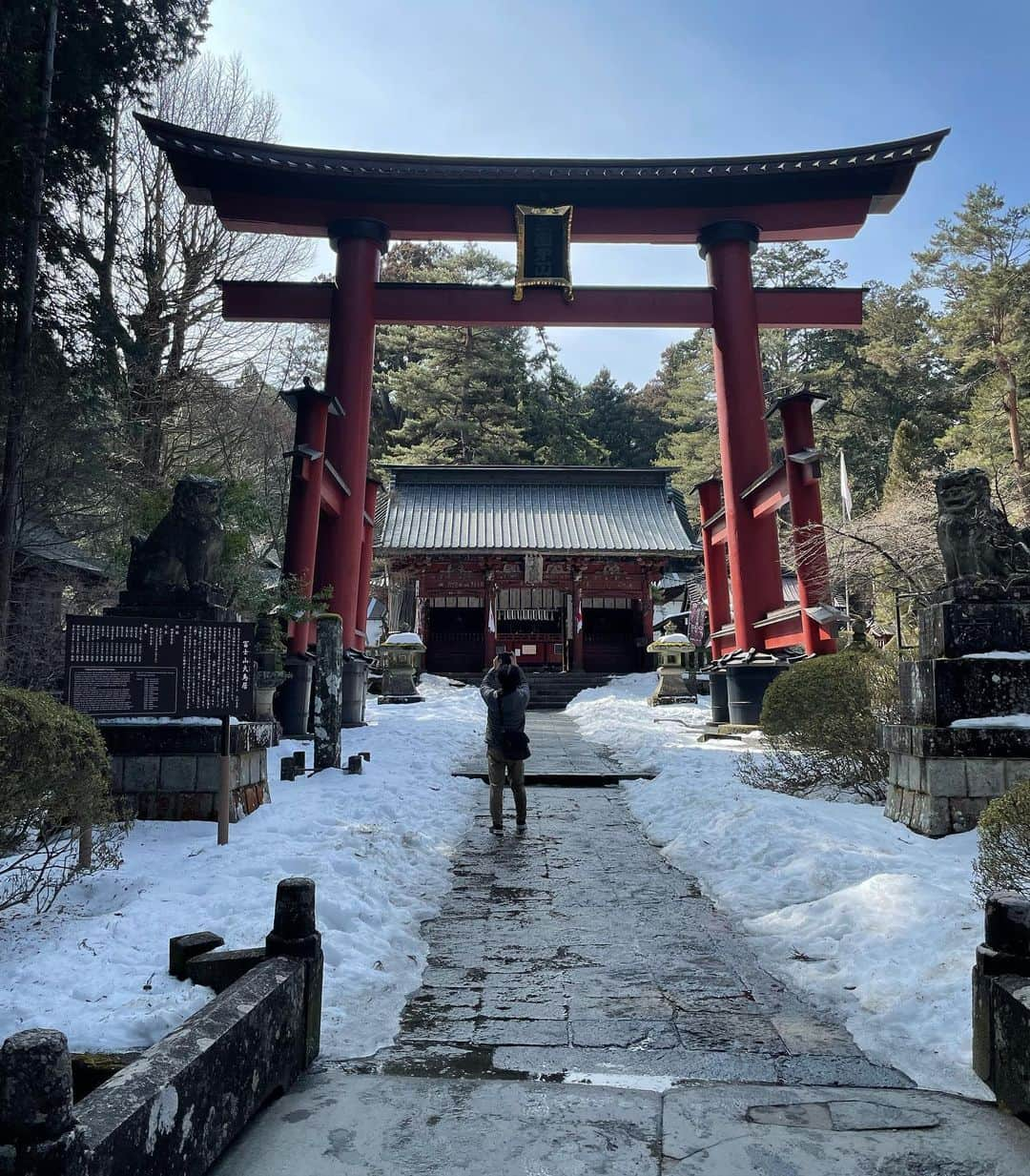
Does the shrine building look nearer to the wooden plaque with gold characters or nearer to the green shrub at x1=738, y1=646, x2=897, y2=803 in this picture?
the wooden plaque with gold characters

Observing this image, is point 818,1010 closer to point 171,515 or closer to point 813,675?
point 813,675

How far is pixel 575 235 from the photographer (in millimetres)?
15180

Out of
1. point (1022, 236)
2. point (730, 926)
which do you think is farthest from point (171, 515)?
point (1022, 236)

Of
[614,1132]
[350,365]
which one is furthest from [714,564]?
[614,1132]

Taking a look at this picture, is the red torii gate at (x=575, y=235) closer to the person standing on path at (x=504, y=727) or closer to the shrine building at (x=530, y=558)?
the person standing on path at (x=504, y=727)

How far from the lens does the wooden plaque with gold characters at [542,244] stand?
1467cm

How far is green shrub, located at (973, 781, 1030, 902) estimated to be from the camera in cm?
396

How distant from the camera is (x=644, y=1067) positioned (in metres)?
3.09

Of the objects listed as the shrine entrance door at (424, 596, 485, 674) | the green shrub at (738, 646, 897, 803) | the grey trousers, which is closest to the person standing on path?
the grey trousers

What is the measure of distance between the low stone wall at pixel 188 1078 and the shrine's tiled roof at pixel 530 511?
77.8 feet

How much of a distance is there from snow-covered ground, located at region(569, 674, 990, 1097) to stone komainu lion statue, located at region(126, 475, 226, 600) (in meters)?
4.56

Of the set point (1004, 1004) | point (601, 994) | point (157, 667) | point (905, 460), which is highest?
point (905, 460)

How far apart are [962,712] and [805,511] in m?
6.57

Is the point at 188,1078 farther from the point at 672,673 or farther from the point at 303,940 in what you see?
the point at 672,673
